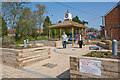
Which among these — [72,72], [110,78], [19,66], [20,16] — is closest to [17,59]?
[19,66]

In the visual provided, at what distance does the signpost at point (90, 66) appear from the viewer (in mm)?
2389

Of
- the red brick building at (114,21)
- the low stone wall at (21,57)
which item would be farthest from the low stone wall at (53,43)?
the red brick building at (114,21)

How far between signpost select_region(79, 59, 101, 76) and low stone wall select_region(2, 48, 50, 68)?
2747 millimetres

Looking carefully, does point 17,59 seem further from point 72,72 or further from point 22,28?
point 22,28

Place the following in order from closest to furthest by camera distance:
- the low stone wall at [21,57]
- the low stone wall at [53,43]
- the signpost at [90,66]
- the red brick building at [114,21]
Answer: the signpost at [90,66]
the low stone wall at [21,57]
the low stone wall at [53,43]
the red brick building at [114,21]

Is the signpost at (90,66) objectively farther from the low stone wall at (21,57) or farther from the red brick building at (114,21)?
the red brick building at (114,21)

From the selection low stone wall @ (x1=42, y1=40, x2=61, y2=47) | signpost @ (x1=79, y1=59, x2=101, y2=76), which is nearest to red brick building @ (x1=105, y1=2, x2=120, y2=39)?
low stone wall @ (x1=42, y1=40, x2=61, y2=47)

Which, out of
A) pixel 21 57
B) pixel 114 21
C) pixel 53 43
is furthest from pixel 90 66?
pixel 114 21

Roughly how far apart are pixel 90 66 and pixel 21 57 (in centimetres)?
301

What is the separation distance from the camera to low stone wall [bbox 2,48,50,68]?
4176 millimetres

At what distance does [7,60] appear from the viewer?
4.63 m

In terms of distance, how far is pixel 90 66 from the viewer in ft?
8.14

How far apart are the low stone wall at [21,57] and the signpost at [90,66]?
275cm

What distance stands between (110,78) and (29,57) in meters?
3.49
